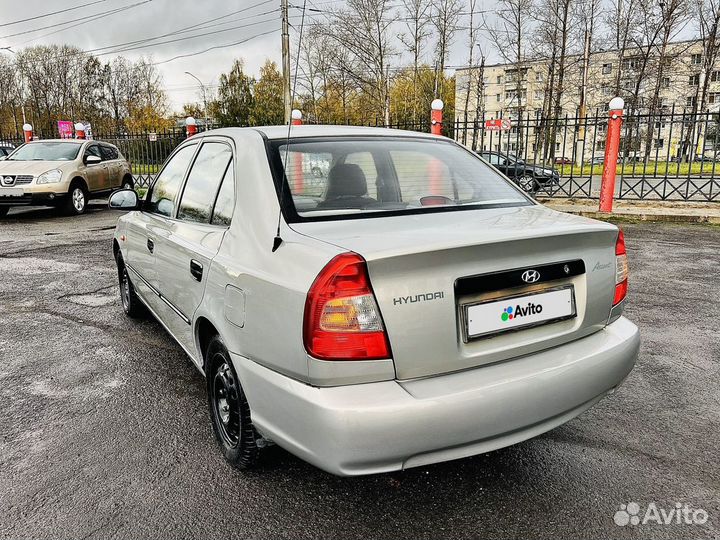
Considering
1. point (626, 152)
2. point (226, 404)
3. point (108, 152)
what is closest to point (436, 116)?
point (108, 152)

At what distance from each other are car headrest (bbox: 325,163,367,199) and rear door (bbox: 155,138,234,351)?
1.56ft

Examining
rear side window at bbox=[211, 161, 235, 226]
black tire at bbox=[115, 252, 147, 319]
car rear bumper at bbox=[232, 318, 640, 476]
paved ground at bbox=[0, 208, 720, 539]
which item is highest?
rear side window at bbox=[211, 161, 235, 226]

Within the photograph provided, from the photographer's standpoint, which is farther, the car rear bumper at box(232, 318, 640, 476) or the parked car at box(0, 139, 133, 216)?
the parked car at box(0, 139, 133, 216)

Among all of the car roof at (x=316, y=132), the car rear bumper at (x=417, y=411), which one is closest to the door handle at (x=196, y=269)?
the car rear bumper at (x=417, y=411)

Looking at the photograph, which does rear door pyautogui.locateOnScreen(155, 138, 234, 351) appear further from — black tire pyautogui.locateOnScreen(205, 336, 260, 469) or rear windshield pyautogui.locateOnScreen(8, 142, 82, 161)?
rear windshield pyautogui.locateOnScreen(8, 142, 82, 161)

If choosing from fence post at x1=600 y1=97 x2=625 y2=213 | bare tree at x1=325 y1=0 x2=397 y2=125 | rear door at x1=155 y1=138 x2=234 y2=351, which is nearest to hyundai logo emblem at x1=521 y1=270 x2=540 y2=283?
rear door at x1=155 y1=138 x2=234 y2=351

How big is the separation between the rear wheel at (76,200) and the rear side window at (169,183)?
9350 millimetres

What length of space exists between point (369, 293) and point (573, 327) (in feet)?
3.08

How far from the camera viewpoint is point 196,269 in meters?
2.57

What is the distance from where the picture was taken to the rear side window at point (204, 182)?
2723mm

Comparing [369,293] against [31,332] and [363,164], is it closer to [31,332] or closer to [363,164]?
[363,164]

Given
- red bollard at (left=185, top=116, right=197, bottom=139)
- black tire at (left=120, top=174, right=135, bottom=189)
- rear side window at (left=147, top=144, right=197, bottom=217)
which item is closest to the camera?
rear side window at (left=147, top=144, right=197, bottom=217)

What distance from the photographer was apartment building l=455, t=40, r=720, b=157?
28.0 m

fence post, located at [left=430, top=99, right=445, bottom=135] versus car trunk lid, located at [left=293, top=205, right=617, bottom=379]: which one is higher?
fence post, located at [left=430, top=99, right=445, bottom=135]
